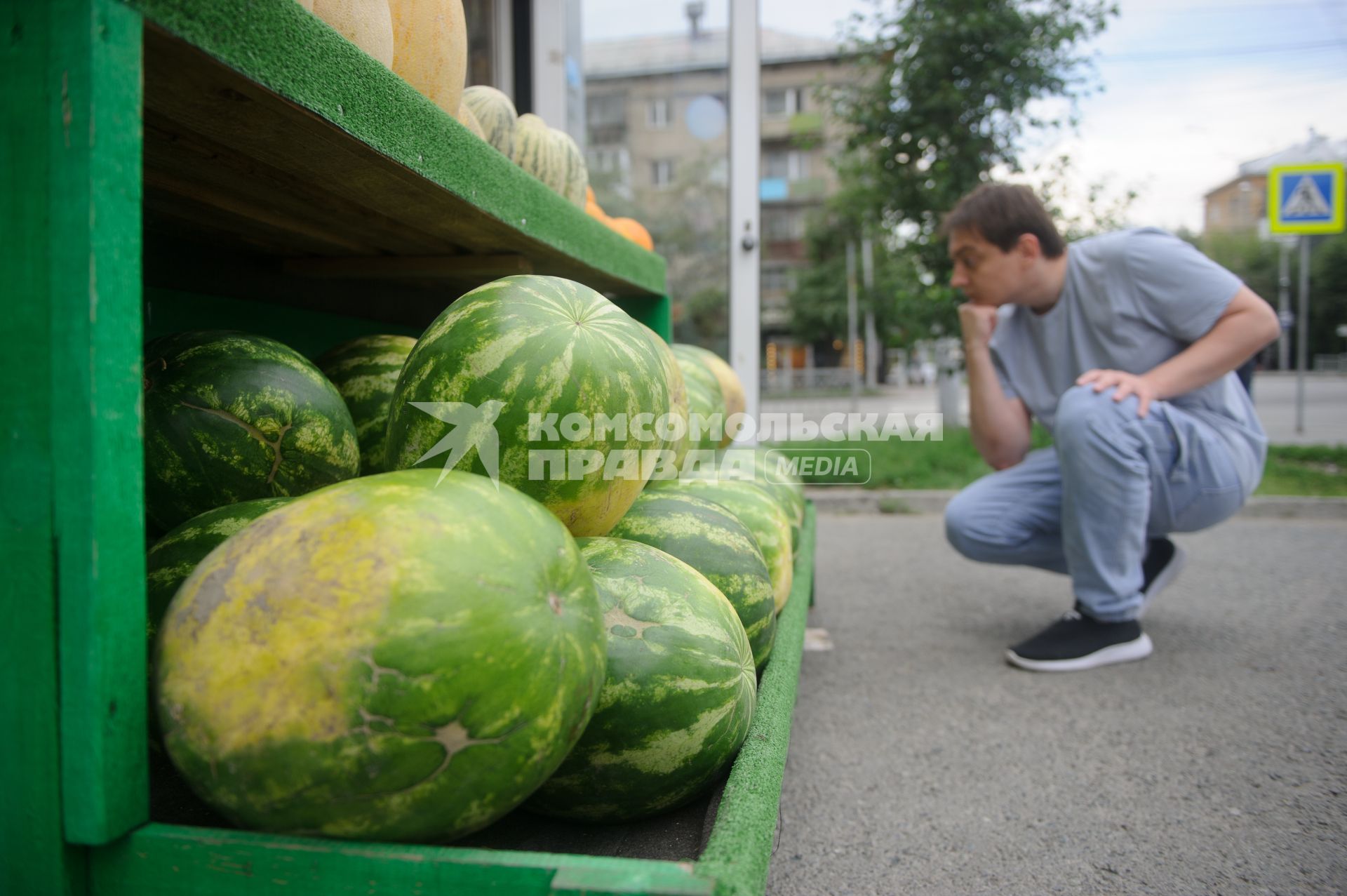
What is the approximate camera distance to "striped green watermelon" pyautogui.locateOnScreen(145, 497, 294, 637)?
100 centimetres

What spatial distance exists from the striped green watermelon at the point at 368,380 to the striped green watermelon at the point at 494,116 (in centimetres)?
77

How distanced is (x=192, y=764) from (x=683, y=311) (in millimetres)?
5075

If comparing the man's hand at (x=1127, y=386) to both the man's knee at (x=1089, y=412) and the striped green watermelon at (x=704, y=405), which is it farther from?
the striped green watermelon at (x=704, y=405)

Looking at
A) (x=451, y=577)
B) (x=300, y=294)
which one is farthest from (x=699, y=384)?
(x=451, y=577)

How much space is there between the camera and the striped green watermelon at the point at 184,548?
1005mm

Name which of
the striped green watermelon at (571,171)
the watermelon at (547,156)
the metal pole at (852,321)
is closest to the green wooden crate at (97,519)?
the watermelon at (547,156)

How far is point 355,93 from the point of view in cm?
105

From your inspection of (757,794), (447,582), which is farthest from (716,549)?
(447,582)

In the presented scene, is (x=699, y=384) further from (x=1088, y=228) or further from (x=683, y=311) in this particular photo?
(x=1088, y=228)

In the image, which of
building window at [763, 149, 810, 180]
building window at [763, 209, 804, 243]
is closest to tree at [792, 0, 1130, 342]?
building window at [763, 149, 810, 180]

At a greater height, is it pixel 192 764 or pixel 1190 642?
pixel 192 764

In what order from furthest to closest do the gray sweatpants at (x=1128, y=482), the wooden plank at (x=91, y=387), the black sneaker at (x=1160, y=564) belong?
the black sneaker at (x=1160, y=564), the gray sweatpants at (x=1128, y=482), the wooden plank at (x=91, y=387)

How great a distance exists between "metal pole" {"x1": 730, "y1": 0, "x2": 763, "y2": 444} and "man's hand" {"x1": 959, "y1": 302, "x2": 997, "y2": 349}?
2.02 meters

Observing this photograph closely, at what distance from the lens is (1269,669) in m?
2.59
